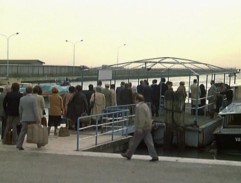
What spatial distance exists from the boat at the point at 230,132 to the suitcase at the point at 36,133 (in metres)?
7.08

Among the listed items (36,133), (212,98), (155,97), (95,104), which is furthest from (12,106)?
(212,98)

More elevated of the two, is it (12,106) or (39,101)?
(39,101)

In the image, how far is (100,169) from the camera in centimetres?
889

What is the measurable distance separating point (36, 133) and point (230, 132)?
7.65 metres

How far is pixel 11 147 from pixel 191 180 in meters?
5.34

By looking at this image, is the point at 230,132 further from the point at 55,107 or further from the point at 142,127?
the point at 142,127

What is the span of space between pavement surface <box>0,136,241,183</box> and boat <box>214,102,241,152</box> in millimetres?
5884

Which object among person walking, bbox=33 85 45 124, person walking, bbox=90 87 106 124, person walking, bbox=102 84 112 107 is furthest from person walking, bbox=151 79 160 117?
person walking, bbox=33 85 45 124

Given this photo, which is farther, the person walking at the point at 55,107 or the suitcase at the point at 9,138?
the person walking at the point at 55,107

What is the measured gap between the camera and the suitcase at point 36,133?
35.4 ft

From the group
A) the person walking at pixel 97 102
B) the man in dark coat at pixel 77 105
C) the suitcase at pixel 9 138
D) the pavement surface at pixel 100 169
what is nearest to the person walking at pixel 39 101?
the pavement surface at pixel 100 169

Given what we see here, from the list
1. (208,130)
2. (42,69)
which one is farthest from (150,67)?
(42,69)

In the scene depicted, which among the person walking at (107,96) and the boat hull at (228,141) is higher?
the person walking at (107,96)

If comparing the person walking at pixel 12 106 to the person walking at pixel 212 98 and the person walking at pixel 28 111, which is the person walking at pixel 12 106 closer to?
the person walking at pixel 28 111
